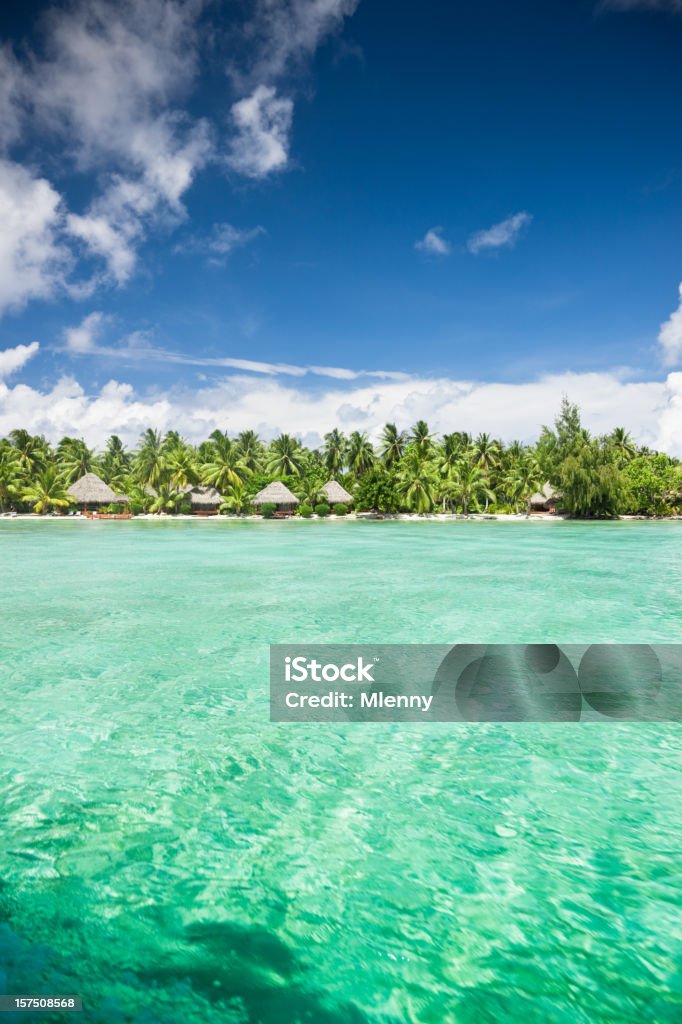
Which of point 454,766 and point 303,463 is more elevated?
point 303,463

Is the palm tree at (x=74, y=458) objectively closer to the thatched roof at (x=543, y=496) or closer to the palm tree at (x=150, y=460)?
the palm tree at (x=150, y=460)

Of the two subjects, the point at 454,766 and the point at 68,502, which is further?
the point at 68,502

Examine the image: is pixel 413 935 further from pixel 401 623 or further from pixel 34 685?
pixel 401 623

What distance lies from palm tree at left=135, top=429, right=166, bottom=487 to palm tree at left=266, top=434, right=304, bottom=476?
10.4m

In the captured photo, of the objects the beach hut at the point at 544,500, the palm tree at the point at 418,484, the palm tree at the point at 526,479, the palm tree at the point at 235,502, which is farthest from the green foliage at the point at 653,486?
the palm tree at the point at 235,502

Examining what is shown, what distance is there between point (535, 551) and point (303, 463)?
3650 centimetres

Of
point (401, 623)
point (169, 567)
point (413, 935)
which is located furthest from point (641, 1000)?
point (169, 567)

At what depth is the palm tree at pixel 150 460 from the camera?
172 feet

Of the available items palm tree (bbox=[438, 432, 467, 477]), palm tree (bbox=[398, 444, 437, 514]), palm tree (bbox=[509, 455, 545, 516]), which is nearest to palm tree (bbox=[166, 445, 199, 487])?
palm tree (bbox=[398, 444, 437, 514])

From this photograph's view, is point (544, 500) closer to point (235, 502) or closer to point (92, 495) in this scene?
point (235, 502)

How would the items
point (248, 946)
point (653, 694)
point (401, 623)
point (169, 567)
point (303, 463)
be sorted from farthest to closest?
1. point (303, 463)
2. point (169, 567)
3. point (401, 623)
4. point (653, 694)
5. point (248, 946)

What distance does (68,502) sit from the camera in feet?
170

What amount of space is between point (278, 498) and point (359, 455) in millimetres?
11838

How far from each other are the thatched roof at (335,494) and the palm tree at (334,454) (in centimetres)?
497
